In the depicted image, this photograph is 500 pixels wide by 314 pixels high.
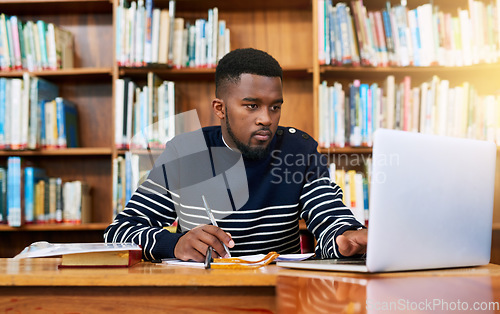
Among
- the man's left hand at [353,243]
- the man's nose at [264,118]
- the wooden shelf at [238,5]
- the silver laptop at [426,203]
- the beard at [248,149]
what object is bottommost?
the man's left hand at [353,243]

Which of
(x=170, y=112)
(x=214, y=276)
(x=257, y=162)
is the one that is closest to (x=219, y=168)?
(x=257, y=162)

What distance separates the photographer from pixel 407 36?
226 cm

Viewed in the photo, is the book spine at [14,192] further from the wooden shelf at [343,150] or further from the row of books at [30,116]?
the wooden shelf at [343,150]

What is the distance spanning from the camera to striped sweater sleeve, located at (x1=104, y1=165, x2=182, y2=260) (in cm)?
108

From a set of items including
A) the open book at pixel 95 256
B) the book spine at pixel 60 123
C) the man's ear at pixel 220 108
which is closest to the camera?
the open book at pixel 95 256

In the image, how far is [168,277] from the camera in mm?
726

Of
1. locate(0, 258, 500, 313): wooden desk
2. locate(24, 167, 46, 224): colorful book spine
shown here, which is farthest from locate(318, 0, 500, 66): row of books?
locate(0, 258, 500, 313): wooden desk

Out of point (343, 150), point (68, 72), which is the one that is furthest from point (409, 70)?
point (68, 72)

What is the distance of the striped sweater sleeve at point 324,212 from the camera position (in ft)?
3.66

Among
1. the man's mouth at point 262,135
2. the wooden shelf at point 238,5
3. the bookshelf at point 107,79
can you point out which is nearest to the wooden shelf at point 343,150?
the bookshelf at point 107,79

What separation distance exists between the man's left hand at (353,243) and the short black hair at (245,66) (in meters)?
0.58

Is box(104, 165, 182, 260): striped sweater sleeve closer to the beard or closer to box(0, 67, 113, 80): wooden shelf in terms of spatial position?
the beard

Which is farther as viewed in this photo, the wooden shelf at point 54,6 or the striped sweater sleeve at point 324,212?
the wooden shelf at point 54,6

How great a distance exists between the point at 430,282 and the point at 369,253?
0.33 ft
